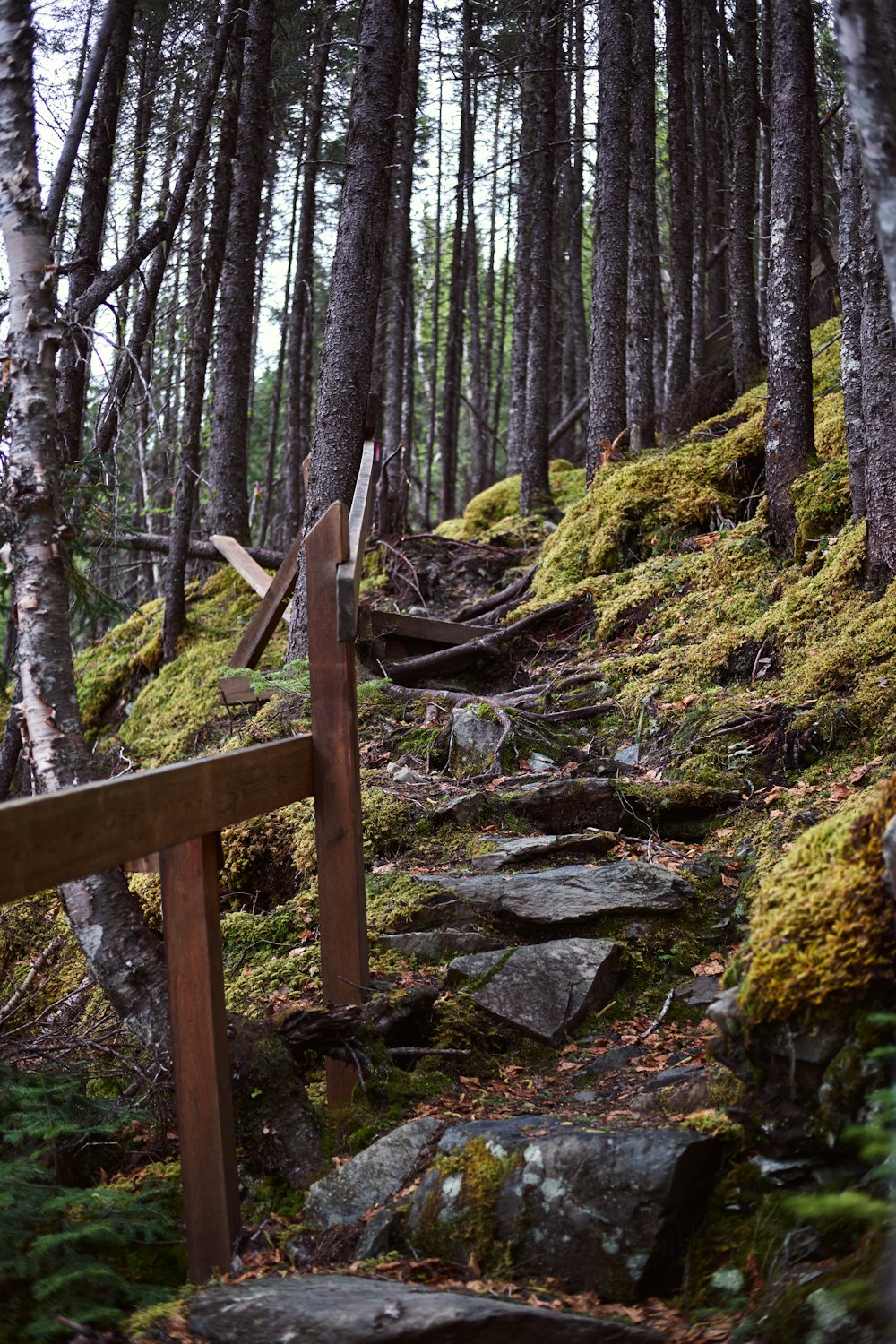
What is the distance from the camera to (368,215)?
8617mm

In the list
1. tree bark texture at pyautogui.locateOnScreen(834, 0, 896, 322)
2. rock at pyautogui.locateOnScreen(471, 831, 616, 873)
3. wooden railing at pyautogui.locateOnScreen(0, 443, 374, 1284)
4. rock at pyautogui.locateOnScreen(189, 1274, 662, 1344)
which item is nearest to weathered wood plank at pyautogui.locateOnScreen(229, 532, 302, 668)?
rock at pyautogui.locateOnScreen(471, 831, 616, 873)

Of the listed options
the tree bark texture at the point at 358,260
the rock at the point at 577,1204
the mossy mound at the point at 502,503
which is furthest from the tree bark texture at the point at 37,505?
the mossy mound at the point at 502,503

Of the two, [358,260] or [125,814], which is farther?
[358,260]

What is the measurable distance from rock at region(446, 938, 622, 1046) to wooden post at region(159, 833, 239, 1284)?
4.99 ft

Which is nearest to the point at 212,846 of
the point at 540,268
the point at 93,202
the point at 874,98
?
the point at 874,98

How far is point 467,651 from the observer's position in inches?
335

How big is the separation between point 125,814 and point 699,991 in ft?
8.95

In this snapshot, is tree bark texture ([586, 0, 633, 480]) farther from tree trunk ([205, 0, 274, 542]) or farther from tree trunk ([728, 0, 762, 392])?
tree trunk ([205, 0, 274, 542])

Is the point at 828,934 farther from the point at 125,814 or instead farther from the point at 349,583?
the point at 349,583

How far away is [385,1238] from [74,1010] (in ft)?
8.64

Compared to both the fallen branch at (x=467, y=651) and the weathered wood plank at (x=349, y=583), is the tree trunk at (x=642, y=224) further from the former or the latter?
the weathered wood plank at (x=349, y=583)

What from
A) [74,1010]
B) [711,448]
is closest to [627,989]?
[74,1010]

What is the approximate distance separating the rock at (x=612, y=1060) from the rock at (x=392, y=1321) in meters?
1.46

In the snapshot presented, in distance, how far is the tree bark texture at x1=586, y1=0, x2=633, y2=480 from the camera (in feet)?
38.1
